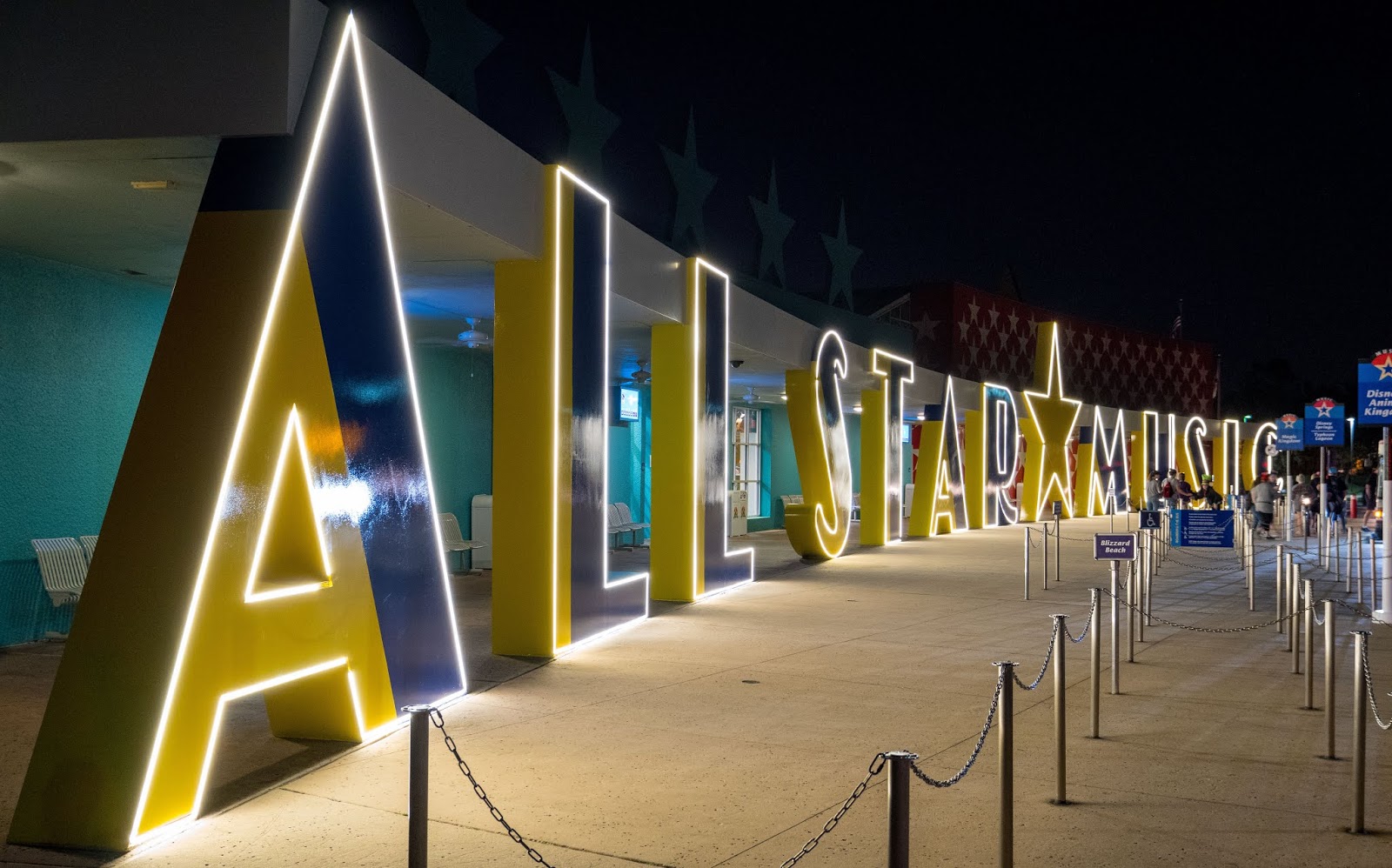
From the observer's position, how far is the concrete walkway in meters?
5.81

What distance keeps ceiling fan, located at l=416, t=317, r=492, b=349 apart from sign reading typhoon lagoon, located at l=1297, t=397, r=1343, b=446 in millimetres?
20731

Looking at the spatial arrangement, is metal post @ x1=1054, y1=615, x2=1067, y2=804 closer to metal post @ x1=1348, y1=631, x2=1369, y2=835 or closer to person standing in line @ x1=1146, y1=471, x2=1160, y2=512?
metal post @ x1=1348, y1=631, x2=1369, y2=835

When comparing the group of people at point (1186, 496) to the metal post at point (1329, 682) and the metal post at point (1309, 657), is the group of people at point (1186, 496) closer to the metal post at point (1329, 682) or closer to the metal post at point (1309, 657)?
the metal post at point (1309, 657)

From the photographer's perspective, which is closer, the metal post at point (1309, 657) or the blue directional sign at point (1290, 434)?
the metal post at point (1309, 657)

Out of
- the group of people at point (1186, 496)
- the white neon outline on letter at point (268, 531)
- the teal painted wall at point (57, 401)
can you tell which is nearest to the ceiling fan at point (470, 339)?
the teal painted wall at point (57, 401)

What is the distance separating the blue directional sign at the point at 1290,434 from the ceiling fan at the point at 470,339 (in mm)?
27918

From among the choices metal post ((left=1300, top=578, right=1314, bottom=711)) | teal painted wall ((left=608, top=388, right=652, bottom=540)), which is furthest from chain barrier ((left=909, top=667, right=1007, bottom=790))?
teal painted wall ((left=608, top=388, right=652, bottom=540))

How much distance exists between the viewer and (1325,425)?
2880cm

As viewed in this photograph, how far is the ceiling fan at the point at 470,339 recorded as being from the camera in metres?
15.1

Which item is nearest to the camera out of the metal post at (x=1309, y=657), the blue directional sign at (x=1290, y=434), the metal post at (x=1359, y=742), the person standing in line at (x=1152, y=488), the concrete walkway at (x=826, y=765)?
the concrete walkway at (x=826, y=765)

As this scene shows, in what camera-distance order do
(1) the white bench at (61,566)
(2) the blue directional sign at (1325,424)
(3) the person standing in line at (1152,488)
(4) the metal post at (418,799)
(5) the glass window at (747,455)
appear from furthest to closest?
(3) the person standing in line at (1152,488)
(5) the glass window at (747,455)
(2) the blue directional sign at (1325,424)
(1) the white bench at (61,566)
(4) the metal post at (418,799)

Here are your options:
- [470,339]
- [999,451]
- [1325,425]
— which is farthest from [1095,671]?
[999,451]

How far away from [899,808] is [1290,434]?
37.7m

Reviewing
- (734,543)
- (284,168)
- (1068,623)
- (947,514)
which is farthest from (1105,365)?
(284,168)
